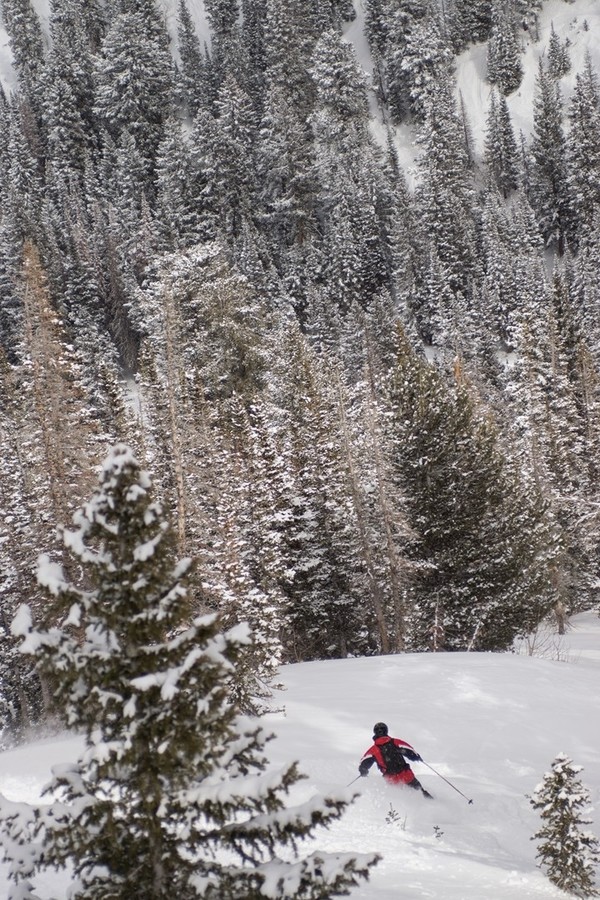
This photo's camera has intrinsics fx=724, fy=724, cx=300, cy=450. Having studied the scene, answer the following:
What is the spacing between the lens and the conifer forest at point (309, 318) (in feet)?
74.9

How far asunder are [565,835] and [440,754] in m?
4.14

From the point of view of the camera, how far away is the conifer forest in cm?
2283

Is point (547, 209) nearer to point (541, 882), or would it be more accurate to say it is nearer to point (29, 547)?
point (29, 547)

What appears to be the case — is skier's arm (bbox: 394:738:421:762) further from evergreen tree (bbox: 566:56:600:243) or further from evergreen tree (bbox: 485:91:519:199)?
evergreen tree (bbox: 485:91:519:199)

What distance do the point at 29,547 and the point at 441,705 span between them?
13043mm

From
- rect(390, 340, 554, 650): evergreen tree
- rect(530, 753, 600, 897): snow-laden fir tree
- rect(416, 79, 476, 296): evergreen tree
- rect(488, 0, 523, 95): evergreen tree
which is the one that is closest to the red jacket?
rect(530, 753, 600, 897): snow-laden fir tree

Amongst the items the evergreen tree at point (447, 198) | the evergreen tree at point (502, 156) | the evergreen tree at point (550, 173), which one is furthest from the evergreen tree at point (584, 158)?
the evergreen tree at point (447, 198)

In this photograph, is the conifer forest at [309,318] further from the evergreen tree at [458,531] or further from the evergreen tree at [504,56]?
the evergreen tree at [504,56]

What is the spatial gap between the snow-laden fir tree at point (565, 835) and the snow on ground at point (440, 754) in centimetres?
23

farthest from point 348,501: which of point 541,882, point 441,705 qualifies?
point 541,882

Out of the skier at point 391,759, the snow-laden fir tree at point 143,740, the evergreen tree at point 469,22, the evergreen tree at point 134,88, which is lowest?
the skier at point 391,759

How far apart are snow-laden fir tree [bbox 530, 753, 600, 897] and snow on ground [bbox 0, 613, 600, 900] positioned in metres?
0.23

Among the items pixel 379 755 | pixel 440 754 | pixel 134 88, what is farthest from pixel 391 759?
pixel 134 88

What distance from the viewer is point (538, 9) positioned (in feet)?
341
